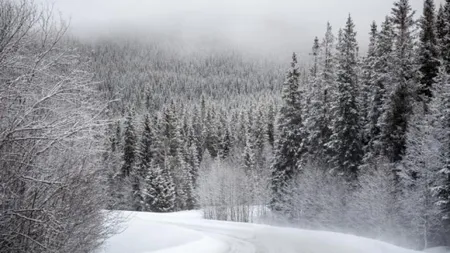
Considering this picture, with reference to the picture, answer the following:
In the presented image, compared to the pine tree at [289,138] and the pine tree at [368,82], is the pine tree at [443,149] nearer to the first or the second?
the pine tree at [368,82]

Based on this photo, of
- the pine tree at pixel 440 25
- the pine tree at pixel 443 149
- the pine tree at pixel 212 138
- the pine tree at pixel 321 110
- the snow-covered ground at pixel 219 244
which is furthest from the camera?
the pine tree at pixel 212 138

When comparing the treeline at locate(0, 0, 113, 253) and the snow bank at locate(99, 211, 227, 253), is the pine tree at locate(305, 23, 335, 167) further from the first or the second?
the treeline at locate(0, 0, 113, 253)

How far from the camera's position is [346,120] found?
1469 inches

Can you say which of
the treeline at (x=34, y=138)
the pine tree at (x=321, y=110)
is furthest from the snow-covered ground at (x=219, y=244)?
the pine tree at (x=321, y=110)

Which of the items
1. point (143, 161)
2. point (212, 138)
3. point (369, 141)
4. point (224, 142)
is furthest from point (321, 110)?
point (212, 138)

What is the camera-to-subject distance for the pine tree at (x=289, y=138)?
1677 inches

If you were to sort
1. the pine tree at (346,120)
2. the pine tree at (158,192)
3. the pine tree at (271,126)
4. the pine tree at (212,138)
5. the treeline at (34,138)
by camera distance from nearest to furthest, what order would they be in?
1. the treeline at (34,138)
2. the pine tree at (346,120)
3. the pine tree at (158,192)
4. the pine tree at (271,126)
5. the pine tree at (212,138)

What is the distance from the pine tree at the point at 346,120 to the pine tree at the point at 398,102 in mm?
3963

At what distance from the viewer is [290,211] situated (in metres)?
42.2

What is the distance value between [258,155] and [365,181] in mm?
40049

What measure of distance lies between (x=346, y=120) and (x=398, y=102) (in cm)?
534

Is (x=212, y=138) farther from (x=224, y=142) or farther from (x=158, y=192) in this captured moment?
(x=158, y=192)

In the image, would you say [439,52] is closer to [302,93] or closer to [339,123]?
[339,123]

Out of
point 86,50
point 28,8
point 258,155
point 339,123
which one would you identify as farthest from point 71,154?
point 258,155
